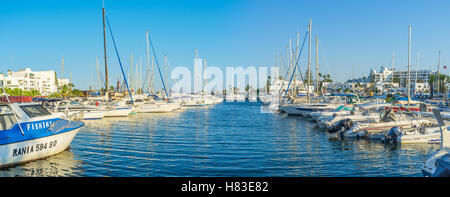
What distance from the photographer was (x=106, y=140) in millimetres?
20328

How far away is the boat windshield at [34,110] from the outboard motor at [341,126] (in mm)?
17542

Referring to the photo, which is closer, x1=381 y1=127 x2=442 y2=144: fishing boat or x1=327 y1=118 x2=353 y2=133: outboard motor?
x1=381 y1=127 x2=442 y2=144: fishing boat

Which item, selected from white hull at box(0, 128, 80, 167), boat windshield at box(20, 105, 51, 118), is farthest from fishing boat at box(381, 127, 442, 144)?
boat windshield at box(20, 105, 51, 118)

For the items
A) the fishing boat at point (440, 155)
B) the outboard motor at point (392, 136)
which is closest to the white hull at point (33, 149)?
the fishing boat at point (440, 155)

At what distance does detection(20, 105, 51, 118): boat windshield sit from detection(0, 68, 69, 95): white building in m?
100

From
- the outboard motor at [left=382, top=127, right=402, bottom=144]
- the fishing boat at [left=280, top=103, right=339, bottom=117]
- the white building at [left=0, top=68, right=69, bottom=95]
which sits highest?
the white building at [left=0, top=68, right=69, bottom=95]

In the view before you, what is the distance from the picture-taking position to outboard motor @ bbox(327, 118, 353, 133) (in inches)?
878

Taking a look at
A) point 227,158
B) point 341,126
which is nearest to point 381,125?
point 341,126

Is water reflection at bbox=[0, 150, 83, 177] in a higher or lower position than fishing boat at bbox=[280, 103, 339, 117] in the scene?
lower

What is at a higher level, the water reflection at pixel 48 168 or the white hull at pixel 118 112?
the white hull at pixel 118 112

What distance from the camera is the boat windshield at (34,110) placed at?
555 inches

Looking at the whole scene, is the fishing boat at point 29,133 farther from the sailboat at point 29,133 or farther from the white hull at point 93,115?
the white hull at point 93,115

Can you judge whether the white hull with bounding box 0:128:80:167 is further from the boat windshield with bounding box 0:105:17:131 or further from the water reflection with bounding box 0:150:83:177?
the boat windshield with bounding box 0:105:17:131
